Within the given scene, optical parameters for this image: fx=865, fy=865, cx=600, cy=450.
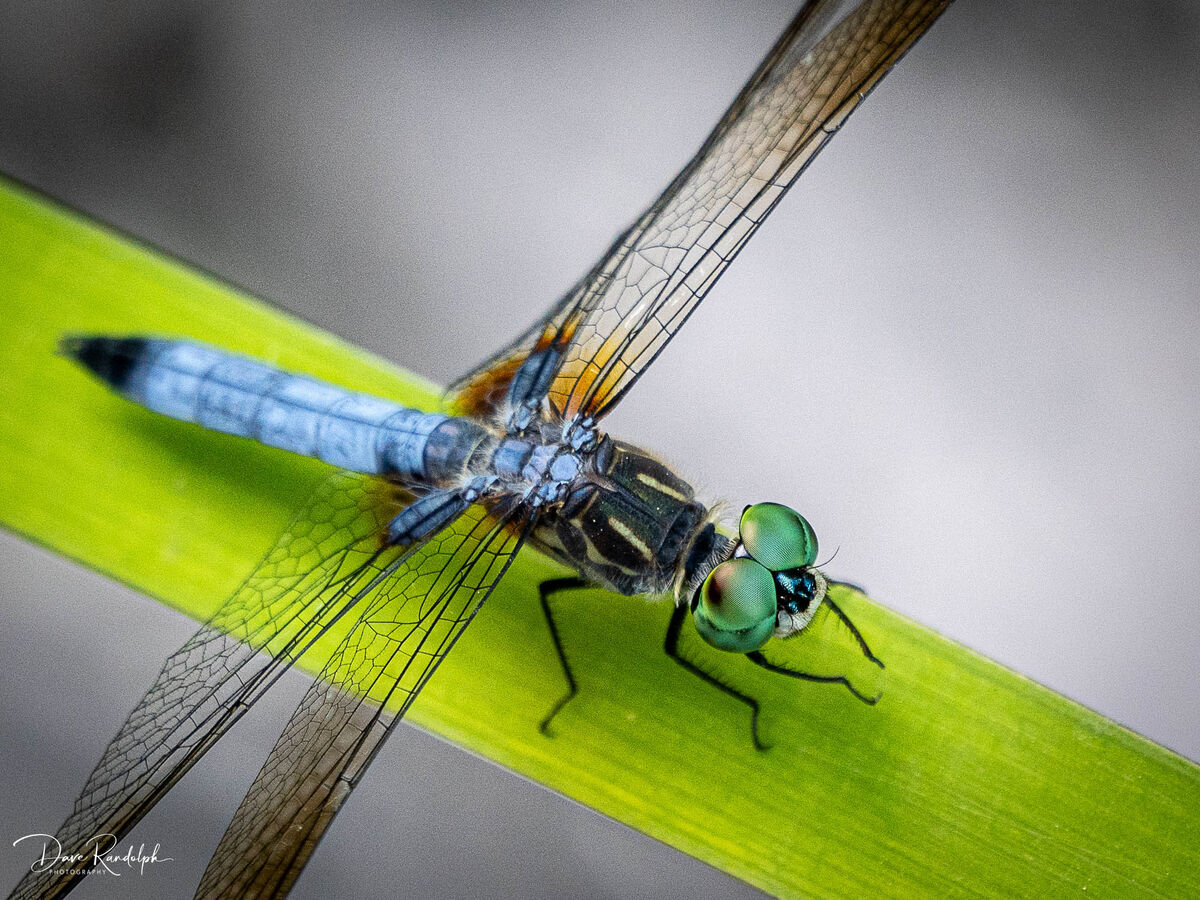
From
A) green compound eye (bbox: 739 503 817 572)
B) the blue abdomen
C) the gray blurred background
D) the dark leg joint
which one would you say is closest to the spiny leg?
the dark leg joint

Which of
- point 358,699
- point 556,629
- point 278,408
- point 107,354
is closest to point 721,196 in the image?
point 556,629

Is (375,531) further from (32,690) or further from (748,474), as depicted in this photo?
(32,690)

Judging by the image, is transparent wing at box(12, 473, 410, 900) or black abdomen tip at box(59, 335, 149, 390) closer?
transparent wing at box(12, 473, 410, 900)

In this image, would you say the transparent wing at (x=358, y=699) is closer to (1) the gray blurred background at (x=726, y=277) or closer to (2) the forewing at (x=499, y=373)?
(2) the forewing at (x=499, y=373)

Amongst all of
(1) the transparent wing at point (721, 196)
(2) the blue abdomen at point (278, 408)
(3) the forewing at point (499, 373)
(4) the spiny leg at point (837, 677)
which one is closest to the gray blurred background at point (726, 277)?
(3) the forewing at point (499, 373)

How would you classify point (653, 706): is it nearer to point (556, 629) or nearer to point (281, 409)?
point (556, 629)

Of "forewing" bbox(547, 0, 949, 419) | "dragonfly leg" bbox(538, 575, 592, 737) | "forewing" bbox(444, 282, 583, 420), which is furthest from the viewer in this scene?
"forewing" bbox(444, 282, 583, 420)

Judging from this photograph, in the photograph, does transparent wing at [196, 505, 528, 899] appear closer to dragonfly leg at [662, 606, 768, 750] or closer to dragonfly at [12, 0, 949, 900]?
dragonfly at [12, 0, 949, 900]
